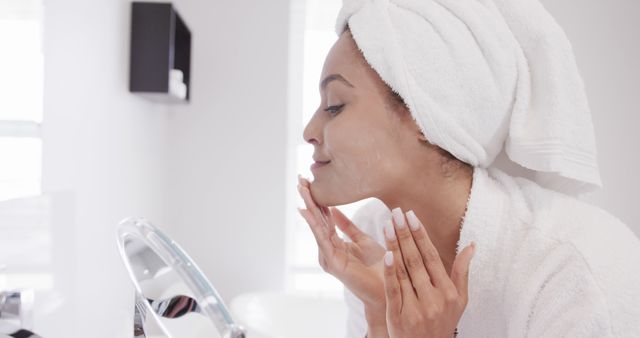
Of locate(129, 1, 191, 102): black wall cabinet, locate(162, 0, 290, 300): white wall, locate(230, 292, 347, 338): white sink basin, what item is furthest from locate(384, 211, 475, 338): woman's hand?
locate(162, 0, 290, 300): white wall

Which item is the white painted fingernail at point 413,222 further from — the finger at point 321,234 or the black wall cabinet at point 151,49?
the black wall cabinet at point 151,49

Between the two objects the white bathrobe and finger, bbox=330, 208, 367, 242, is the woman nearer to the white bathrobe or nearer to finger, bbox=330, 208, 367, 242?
the white bathrobe

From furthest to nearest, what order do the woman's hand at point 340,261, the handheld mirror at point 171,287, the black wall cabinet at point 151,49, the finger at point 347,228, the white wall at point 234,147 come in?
the white wall at point 234,147 → the black wall cabinet at point 151,49 → the finger at point 347,228 → the woman's hand at point 340,261 → the handheld mirror at point 171,287

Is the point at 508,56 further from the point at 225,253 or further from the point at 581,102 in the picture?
the point at 225,253

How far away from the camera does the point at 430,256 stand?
0.65m

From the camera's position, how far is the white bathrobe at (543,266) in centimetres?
65

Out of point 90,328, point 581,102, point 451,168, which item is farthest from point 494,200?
point 90,328

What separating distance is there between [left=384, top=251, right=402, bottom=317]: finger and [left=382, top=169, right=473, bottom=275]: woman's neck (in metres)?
0.22

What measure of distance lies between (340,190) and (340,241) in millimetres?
123

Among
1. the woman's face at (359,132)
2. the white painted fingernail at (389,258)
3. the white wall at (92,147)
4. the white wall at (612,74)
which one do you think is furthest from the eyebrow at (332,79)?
the white wall at (612,74)

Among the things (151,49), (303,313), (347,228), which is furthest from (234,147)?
(347,228)

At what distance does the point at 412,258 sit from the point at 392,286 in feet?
0.14

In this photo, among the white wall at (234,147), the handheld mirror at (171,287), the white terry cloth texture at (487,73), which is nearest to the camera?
the handheld mirror at (171,287)

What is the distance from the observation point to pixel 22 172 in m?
0.74
